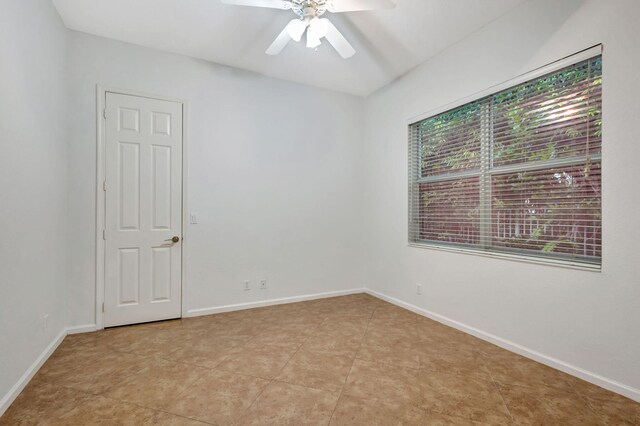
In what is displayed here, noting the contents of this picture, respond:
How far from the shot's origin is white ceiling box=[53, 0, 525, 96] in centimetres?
254

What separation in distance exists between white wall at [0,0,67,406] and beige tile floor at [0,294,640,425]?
0.32 metres

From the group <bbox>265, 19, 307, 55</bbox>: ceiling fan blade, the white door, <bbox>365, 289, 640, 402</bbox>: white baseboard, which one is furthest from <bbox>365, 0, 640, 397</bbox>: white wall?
the white door

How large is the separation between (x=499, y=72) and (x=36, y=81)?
3.69m

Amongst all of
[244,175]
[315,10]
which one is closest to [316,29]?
[315,10]

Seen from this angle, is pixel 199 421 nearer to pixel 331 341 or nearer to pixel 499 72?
pixel 331 341

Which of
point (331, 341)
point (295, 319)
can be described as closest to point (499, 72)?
point (331, 341)

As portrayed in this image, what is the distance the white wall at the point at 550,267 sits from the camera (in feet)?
6.24

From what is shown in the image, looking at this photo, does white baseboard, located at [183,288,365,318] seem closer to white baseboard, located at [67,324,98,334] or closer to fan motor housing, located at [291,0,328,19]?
white baseboard, located at [67,324,98,334]

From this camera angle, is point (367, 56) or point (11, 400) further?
point (367, 56)

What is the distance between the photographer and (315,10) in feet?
7.62

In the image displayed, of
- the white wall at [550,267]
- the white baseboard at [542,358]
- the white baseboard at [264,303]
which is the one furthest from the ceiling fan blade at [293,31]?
the white baseboard at [542,358]

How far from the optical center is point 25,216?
2.01 meters

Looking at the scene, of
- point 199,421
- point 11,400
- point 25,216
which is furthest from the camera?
point 25,216

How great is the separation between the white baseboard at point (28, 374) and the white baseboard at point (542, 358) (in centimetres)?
340
